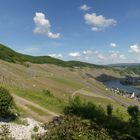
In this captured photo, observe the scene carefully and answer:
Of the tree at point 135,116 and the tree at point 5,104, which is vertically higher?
the tree at point 5,104

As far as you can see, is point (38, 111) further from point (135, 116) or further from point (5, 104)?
point (135, 116)

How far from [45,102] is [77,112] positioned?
8.98 metres

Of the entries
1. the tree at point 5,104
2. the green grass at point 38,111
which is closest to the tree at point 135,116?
the green grass at point 38,111

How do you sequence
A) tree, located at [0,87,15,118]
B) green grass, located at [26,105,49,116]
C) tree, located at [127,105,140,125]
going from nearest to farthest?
tree, located at [0,87,15,118] → green grass, located at [26,105,49,116] → tree, located at [127,105,140,125]

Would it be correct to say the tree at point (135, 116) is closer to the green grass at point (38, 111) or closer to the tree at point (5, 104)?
the green grass at point (38, 111)

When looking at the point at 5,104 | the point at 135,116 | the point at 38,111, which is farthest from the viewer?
the point at 135,116

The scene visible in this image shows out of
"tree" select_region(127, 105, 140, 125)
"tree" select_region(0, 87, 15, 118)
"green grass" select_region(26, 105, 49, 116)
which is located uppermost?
"tree" select_region(0, 87, 15, 118)

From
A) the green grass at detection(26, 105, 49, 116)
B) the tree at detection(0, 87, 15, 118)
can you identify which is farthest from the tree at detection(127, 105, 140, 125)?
the tree at detection(0, 87, 15, 118)

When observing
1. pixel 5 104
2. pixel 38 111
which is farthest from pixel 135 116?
pixel 5 104

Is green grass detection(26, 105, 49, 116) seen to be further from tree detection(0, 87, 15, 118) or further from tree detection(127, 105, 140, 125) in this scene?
tree detection(127, 105, 140, 125)

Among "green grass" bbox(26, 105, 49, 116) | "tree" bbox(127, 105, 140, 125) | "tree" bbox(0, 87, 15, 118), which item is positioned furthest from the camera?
"tree" bbox(127, 105, 140, 125)

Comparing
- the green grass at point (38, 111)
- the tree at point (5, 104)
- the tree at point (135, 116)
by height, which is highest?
the tree at point (5, 104)

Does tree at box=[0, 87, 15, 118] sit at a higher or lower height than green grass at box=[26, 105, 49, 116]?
higher

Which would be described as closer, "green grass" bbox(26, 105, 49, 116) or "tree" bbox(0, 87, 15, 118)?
"tree" bbox(0, 87, 15, 118)
